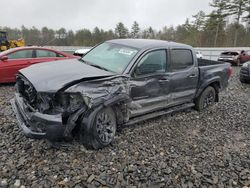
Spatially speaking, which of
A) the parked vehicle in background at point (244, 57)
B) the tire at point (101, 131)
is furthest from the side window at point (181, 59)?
the parked vehicle in background at point (244, 57)

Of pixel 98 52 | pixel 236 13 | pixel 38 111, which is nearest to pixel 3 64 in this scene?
pixel 98 52

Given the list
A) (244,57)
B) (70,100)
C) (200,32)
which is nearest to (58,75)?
(70,100)

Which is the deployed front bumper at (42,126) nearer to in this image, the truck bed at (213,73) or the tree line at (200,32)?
the truck bed at (213,73)

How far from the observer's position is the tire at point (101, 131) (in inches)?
130

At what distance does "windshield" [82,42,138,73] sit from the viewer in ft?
13.0

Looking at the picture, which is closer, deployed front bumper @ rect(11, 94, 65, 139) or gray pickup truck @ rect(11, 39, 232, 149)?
deployed front bumper @ rect(11, 94, 65, 139)

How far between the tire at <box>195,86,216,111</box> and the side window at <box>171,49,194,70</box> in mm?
984

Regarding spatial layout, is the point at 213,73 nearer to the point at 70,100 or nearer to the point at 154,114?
the point at 154,114

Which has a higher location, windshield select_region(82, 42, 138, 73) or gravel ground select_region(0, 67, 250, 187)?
windshield select_region(82, 42, 138, 73)

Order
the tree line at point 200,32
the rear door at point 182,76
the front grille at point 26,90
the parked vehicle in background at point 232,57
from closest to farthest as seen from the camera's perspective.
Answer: the front grille at point 26,90 < the rear door at point 182,76 < the parked vehicle in background at point 232,57 < the tree line at point 200,32

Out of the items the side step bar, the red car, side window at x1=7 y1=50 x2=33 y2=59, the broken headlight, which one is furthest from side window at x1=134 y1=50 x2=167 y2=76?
side window at x1=7 y1=50 x2=33 y2=59

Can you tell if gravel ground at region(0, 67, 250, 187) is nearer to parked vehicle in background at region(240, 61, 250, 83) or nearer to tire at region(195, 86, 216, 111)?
tire at region(195, 86, 216, 111)

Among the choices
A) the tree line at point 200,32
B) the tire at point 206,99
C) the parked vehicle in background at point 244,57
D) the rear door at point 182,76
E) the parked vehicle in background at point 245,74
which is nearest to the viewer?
the rear door at point 182,76

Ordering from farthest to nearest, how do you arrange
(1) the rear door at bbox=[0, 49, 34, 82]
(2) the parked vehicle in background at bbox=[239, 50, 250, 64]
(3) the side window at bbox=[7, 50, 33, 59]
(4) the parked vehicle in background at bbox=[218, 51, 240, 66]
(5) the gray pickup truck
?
(2) the parked vehicle in background at bbox=[239, 50, 250, 64] → (4) the parked vehicle in background at bbox=[218, 51, 240, 66] → (3) the side window at bbox=[7, 50, 33, 59] → (1) the rear door at bbox=[0, 49, 34, 82] → (5) the gray pickup truck
